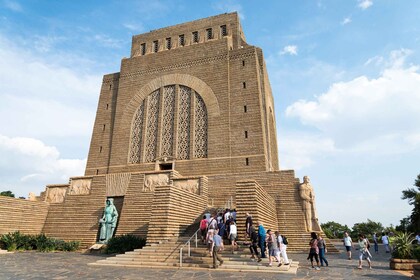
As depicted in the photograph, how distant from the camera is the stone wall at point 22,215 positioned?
15109 mm

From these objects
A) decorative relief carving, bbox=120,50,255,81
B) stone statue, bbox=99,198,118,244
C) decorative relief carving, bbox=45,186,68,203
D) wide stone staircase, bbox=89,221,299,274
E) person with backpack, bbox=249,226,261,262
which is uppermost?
decorative relief carving, bbox=120,50,255,81

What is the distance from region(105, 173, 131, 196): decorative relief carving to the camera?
53.7 feet

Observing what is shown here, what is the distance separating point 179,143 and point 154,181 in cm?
556

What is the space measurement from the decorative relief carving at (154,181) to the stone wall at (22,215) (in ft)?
21.6

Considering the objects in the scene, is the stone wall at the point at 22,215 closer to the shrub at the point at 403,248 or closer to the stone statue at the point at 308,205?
the stone statue at the point at 308,205

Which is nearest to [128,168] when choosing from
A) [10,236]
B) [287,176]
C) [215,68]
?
[10,236]

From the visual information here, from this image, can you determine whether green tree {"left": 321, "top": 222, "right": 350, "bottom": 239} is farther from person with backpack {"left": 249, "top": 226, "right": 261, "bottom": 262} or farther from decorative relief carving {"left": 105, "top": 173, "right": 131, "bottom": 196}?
person with backpack {"left": 249, "top": 226, "right": 261, "bottom": 262}

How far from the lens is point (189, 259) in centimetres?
884

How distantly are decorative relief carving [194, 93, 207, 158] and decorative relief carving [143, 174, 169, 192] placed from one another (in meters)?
4.55

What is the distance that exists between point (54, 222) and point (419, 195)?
23.2 m

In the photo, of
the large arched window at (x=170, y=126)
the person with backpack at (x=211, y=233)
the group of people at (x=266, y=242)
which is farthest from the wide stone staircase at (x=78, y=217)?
the group of people at (x=266, y=242)

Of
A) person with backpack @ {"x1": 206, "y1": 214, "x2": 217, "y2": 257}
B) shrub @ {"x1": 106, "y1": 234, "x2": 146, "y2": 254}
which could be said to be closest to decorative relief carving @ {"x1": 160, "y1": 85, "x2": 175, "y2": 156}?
shrub @ {"x1": 106, "y1": 234, "x2": 146, "y2": 254}

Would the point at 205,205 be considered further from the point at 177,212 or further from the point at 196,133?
the point at 196,133

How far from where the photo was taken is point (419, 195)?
762 inches
